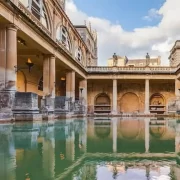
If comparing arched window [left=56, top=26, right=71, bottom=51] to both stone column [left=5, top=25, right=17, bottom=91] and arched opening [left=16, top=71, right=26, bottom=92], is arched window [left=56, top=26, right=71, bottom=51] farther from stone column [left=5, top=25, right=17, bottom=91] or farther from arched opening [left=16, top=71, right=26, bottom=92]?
stone column [left=5, top=25, right=17, bottom=91]

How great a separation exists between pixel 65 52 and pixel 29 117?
12.3 metres

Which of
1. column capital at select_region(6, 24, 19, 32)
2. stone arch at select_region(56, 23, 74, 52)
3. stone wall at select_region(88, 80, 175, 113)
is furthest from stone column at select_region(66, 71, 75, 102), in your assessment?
column capital at select_region(6, 24, 19, 32)

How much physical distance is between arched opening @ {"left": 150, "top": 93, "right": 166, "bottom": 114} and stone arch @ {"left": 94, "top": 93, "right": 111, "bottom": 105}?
21.3ft

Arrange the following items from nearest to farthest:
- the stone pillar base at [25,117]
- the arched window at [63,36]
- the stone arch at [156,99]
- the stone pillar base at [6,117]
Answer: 1. the stone pillar base at [6,117]
2. the stone pillar base at [25,117]
3. the arched window at [63,36]
4. the stone arch at [156,99]

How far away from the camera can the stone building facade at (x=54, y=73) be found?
14.6 meters

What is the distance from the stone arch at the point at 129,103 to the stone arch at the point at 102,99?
6.92 ft

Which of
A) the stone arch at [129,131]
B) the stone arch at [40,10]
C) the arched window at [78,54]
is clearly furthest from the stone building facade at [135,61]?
the stone arch at [129,131]

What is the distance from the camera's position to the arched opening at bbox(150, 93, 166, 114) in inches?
1778

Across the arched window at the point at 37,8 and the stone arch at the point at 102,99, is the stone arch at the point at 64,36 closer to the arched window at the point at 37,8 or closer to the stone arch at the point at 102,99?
the arched window at the point at 37,8

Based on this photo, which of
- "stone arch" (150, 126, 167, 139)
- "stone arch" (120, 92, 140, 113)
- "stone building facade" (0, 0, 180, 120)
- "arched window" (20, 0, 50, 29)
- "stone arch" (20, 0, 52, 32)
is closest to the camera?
"stone arch" (150, 126, 167, 139)

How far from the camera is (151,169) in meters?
4.66

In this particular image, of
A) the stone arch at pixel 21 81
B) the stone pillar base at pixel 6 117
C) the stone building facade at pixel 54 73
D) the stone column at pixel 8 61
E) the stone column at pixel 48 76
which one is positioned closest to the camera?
the stone pillar base at pixel 6 117

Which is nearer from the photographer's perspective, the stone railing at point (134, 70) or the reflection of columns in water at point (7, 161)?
the reflection of columns in water at point (7, 161)

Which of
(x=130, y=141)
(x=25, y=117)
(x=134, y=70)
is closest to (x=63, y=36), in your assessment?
(x=134, y=70)
